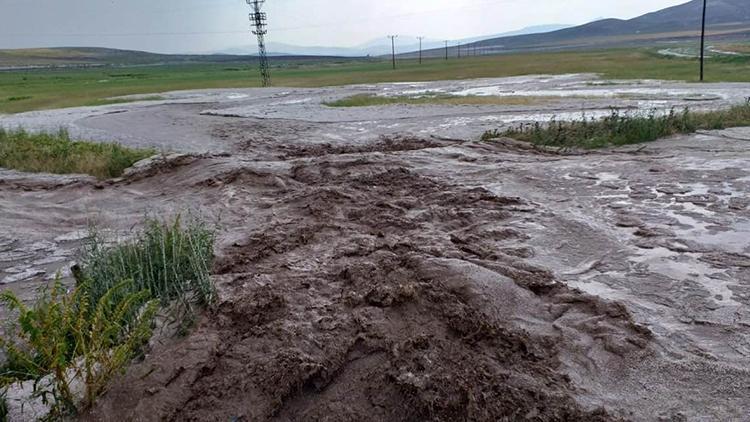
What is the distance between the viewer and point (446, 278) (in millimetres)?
5004

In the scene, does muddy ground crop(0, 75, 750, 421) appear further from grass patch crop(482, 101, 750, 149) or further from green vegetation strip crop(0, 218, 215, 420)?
grass patch crop(482, 101, 750, 149)

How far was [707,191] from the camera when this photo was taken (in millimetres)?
7336

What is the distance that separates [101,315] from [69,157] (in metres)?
8.95

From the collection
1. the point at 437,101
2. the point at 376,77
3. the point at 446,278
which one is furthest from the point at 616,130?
the point at 376,77

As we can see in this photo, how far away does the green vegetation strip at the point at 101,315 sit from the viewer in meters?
3.44

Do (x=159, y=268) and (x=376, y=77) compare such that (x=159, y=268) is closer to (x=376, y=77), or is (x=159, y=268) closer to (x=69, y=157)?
(x=69, y=157)

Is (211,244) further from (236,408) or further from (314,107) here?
(314,107)

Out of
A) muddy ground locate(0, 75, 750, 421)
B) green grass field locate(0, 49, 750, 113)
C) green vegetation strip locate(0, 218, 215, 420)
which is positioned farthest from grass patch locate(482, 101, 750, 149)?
green grass field locate(0, 49, 750, 113)

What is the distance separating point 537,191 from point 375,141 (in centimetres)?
520

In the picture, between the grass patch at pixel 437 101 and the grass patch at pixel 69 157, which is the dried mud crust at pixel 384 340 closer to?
the grass patch at pixel 69 157

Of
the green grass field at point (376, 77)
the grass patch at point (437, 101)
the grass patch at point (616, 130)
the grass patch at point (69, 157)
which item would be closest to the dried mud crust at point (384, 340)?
Result: the grass patch at point (616, 130)

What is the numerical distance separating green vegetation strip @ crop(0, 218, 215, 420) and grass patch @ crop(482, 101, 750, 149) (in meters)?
7.18

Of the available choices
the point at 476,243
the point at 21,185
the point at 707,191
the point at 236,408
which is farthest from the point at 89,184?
the point at 707,191

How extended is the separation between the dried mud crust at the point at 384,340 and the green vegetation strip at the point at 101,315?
0.18 metres
